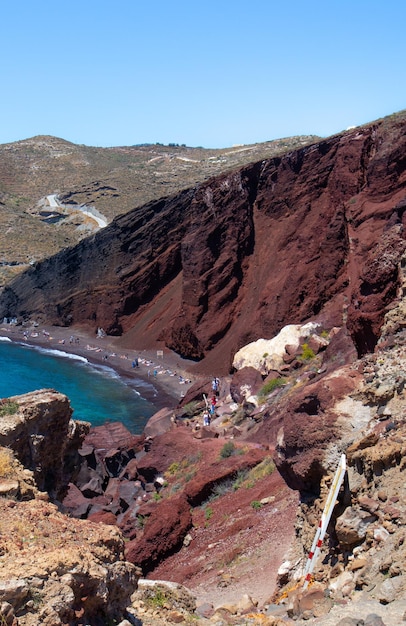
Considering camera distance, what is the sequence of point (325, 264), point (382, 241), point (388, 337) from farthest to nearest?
point (325, 264) < point (382, 241) < point (388, 337)

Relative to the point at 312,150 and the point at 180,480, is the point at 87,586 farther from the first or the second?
the point at 312,150

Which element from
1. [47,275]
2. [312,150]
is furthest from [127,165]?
[312,150]

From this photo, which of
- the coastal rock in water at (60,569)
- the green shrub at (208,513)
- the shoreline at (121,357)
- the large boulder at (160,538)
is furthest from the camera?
the shoreline at (121,357)

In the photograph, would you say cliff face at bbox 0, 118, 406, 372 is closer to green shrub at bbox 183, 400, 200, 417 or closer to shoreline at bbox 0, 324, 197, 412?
shoreline at bbox 0, 324, 197, 412

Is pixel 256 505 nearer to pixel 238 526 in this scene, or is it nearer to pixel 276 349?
pixel 238 526

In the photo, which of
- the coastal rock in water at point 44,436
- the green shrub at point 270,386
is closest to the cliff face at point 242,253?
the green shrub at point 270,386

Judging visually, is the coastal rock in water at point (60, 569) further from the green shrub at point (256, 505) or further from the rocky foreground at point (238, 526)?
the green shrub at point (256, 505)

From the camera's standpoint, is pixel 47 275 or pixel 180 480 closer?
pixel 180 480

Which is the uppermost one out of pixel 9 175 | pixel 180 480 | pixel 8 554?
pixel 9 175
